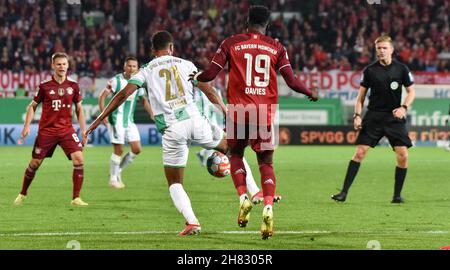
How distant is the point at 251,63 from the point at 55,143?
461 centimetres

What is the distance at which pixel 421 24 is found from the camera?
1599 inches

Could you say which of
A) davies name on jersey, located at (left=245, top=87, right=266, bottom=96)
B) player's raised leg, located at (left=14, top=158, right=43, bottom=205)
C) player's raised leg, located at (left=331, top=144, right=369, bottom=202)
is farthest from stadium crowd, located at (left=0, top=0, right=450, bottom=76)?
davies name on jersey, located at (left=245, top=87, right=266, bottom=96)

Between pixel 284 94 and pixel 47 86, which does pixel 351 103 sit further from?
pixel 47 86

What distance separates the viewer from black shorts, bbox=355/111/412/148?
14.0 m

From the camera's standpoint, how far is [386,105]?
13977 millimetres

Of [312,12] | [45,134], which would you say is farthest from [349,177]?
[312,12]

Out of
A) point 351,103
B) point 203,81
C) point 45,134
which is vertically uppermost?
point 203,81

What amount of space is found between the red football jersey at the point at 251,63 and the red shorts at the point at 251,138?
27 centimetres

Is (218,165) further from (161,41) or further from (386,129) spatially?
(386,129)

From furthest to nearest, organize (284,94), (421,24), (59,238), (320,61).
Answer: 1. (421,24)
2. (320,61)
3. (284,94)
4. (59,238)

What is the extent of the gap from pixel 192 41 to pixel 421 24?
9.42m

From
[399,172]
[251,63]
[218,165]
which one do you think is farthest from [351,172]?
[251,63]

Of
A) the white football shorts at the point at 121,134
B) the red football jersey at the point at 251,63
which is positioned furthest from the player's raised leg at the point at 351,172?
the white football shorts at the point at 121,134

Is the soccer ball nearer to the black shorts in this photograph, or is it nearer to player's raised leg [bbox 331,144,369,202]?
player's raised leg [bbox 331,144,369,202]
